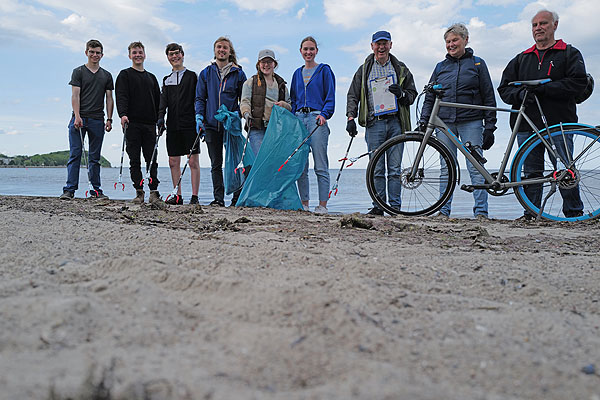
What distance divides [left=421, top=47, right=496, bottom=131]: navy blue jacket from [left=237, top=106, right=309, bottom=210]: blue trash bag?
1.58m

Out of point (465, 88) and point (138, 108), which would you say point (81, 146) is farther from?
point (465, 88)

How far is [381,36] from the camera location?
4.67m

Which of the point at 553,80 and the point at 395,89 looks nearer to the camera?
the point at 553,80

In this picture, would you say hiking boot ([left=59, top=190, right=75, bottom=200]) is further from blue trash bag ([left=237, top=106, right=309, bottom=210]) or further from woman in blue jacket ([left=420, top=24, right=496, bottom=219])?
woman in blue jacket ([left=420, top=24, right=496, bottom=219])

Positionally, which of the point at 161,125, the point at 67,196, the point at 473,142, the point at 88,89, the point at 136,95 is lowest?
the point at 67,196

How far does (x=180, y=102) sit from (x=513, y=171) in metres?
3.70

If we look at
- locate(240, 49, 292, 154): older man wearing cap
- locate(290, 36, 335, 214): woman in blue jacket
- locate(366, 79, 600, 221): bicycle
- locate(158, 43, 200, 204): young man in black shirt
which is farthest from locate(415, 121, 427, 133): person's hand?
locate(158, 43, 200, 204): young man in black shirt

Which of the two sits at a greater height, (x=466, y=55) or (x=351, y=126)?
(x=466, y=55)

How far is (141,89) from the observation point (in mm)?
5648

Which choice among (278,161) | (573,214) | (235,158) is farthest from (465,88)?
(235,158)

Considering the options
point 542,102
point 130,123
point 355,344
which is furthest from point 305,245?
point 130,123

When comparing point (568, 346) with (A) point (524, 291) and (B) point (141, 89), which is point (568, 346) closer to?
(A) point (524, 291)

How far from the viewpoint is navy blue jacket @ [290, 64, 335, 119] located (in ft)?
16.7

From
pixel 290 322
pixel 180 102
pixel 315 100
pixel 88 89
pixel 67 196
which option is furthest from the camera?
pixel 88 89
